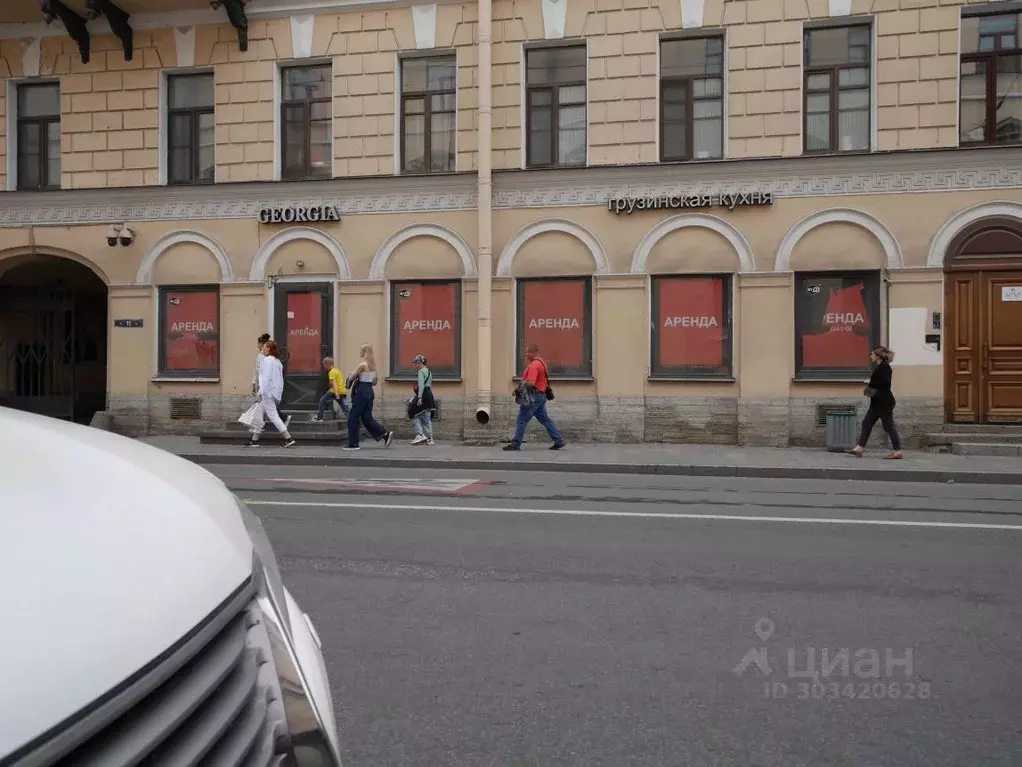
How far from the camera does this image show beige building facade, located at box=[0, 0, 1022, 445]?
1486cm

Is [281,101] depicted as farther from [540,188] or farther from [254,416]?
[254,416]

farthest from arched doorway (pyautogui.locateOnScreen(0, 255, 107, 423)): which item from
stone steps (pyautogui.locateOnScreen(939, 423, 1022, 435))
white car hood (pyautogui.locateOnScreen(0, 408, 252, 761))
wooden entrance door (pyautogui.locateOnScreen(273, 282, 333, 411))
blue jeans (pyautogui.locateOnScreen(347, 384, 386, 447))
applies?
white car hood (pyautogui.locateOnScreen(0, 408, 252, 761))

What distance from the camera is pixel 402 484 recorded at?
10531 mm

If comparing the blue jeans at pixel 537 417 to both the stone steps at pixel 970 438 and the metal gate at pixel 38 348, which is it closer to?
the stone steps at pixel 970 438

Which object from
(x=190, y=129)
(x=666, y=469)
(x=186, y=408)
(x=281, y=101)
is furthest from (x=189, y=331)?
(x=666, y=469)

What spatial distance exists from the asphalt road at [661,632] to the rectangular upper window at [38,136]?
43.0 feet

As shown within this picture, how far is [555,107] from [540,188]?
1.53 m

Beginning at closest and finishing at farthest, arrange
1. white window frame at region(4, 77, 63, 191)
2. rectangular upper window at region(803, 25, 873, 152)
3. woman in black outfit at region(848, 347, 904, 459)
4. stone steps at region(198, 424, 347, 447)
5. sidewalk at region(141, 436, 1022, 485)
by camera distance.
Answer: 1. sidewalk at region(141, 436, 1022, 485)
2. woman in black outfit at region(848, 347, 904, 459)
3. rectangular upper window at region(803, 25, 873, 152)
4. stone steps at region(198, 424, 347, 447)
5. white window frame at region(4, 77, 63, 191)

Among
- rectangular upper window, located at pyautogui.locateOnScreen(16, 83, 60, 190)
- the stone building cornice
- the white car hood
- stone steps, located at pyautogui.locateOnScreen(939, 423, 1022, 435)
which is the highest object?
rectangular upper window, located at pyautogui.locateOnScreen(16, 83, 60, 190)

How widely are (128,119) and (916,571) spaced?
661 inches

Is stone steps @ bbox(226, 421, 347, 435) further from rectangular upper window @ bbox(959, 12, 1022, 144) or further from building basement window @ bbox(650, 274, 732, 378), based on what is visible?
rectangular upper window @ bbox(959, 12, 1022, 144)

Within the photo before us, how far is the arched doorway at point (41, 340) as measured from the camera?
18875mm

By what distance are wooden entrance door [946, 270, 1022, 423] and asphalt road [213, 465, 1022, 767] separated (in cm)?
710

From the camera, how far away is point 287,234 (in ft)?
56.1
